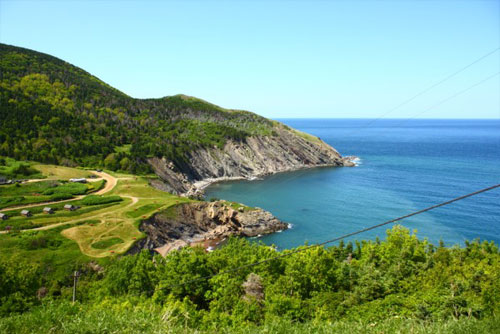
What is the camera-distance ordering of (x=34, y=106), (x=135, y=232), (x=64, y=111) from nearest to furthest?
(x=135, y=232)
(x=34, y=106)
(x=64, y=111)

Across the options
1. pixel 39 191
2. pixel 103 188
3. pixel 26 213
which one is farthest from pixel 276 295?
pixel 103 188

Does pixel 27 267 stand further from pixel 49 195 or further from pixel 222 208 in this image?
pixel 222 208

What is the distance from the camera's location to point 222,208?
72.9 m

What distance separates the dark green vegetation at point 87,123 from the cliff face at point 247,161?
481cm

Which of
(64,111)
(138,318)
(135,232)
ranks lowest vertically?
(135,232)

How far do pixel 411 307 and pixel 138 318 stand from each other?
17299 mm

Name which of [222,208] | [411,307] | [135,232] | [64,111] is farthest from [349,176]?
[64,111]

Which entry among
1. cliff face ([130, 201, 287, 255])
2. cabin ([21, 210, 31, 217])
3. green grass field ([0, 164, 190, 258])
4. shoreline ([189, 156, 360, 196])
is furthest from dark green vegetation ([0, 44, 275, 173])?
cabin ([21, 210, 31, 217])

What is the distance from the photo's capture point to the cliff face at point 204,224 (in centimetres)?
6079

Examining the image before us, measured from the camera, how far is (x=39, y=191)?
6662 centimetres

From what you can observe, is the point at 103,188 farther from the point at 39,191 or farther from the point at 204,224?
the point at 204,224

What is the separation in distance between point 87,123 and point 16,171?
51061mm

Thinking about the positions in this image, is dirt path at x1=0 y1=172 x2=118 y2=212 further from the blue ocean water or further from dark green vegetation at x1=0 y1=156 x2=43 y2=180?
the blue ocean water

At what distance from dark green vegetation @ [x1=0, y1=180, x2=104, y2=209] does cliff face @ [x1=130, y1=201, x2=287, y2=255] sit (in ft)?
66.9
